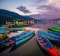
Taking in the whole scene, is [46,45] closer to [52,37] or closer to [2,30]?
[52,37]

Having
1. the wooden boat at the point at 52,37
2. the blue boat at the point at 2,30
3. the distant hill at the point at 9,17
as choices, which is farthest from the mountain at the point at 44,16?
the blue boat at the point at 2,30

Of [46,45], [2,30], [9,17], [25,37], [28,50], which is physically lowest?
[28,50]

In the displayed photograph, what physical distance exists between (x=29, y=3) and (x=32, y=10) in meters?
0.18

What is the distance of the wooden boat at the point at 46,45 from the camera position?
2.22 metres

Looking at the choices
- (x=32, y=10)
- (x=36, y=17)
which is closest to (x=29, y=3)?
(x=32, y=10)

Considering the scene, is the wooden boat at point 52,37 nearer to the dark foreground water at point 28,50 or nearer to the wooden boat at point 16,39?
the dark foreground water at point 28,50

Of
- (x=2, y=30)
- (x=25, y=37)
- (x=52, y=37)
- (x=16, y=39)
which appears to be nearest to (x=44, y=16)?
(x=52, y=37)

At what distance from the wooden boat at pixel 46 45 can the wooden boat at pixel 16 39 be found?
0.21m

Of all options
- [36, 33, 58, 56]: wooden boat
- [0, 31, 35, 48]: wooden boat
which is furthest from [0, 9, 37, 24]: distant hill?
[36, 33, 58, 56]: wooden boat

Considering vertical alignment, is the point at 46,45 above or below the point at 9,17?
below

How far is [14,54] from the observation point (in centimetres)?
252

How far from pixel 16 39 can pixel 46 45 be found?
695 millimetres

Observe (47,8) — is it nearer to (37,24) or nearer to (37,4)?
(37,4)

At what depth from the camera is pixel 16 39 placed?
8.52ft
